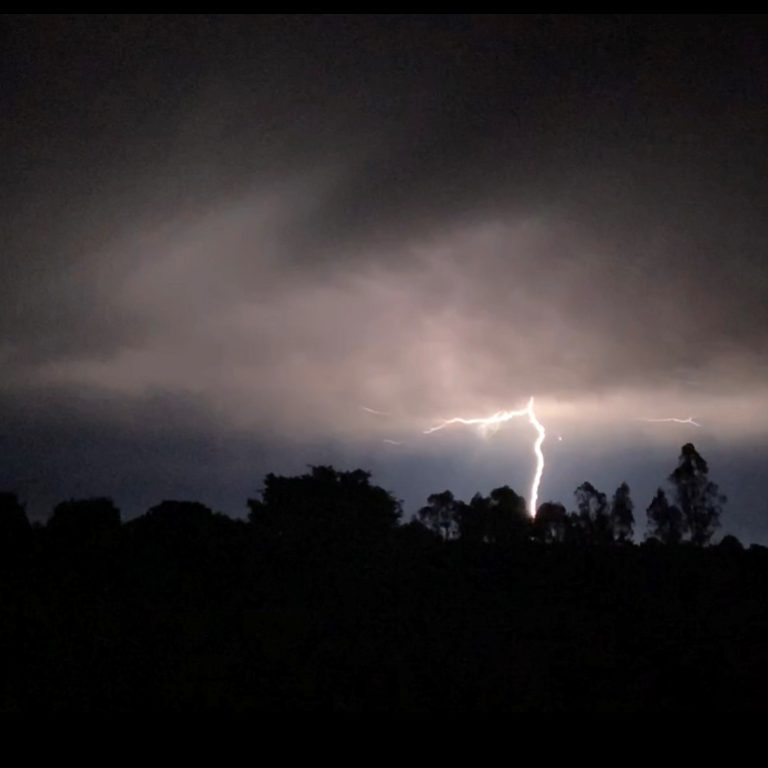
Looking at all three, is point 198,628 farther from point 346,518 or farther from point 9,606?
point 346,518

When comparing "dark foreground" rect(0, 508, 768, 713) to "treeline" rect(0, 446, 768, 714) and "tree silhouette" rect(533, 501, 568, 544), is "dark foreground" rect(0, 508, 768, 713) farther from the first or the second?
"tree silhouette" rect(533, 501, 568, 544)

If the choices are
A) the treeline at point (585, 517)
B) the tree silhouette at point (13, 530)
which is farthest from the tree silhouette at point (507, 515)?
the tree silhouette at point (13, 530)

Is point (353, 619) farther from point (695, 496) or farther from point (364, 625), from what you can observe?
point (695, 496)

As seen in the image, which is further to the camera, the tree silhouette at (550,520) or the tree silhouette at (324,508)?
the tree silhouette at (550,520)

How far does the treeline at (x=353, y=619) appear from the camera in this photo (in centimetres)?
1462

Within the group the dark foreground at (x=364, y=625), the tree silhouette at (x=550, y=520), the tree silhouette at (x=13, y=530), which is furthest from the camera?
the tree silhouette at (x=550, y=520)

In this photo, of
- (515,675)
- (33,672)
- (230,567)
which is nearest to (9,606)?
(33,672)

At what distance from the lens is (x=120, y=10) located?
6129mm

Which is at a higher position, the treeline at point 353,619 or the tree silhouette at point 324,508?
the tree silhouette at point 324,508

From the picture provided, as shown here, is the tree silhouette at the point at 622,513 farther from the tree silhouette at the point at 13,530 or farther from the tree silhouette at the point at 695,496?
the tree silhouette at the point at 13,530

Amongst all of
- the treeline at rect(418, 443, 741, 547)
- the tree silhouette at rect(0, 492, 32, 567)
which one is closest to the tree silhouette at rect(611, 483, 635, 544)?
the treeline at rect(418, 443, 741, 547)

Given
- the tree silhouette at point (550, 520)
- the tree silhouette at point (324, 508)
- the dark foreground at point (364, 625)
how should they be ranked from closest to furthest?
the dark foreground at point (364, 625) → the tree silhouette at point (324, 508) → the tree silhouette at point (550, 520)

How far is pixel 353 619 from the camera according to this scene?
1745cm

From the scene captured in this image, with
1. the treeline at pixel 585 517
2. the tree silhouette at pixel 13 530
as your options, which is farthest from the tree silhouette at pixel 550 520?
the tree silhouette at pixel 13 530
